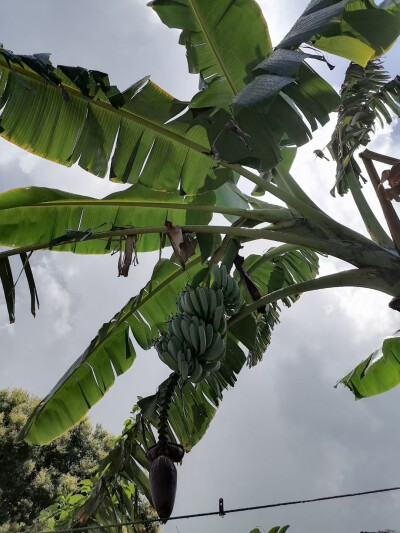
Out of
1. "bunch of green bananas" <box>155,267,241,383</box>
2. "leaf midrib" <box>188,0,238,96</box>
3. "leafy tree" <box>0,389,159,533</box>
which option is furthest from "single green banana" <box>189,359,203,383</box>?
"leafy tree" <box>0,389,159,533</box>

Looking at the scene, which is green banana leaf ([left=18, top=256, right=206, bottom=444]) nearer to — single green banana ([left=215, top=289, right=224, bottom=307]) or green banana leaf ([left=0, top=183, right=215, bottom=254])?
green banana leaf ([left=0, top=183, right=215, bottom=254])

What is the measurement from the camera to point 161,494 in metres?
1.10

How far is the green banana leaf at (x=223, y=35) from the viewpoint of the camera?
5.79ft

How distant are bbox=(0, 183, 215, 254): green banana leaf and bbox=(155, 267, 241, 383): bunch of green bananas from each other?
0.60 meters

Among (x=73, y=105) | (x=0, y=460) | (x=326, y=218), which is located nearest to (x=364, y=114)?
(x=326, y=218)

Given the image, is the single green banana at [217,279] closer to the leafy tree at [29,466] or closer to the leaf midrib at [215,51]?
the leaf midrib at [215,51]

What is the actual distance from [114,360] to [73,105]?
3.64ft

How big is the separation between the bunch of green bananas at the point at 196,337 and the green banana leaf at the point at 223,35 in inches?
29.8

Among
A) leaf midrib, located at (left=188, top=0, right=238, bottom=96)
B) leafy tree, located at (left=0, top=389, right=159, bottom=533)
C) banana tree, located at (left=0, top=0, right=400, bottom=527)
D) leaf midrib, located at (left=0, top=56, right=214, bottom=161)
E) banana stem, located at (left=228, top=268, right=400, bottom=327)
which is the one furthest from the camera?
leafy tree, located at (left=0, top=389, right=159, bottom=533)

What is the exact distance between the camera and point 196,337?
4.29 ft

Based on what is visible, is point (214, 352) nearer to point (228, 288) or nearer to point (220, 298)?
point (220, 298)

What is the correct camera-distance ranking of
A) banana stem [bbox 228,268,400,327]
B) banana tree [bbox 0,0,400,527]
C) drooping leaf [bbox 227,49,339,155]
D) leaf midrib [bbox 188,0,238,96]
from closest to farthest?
drooping leaf [bbox 227,49,339,155], banana tree [bbox 0,0,400,527], banana stem [bbox 228,268,400,327], leaf midrib [bbox 188,0,238,96]

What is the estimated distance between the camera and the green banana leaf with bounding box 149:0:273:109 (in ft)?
5.79

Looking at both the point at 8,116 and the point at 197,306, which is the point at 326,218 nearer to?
the point at 197,306
